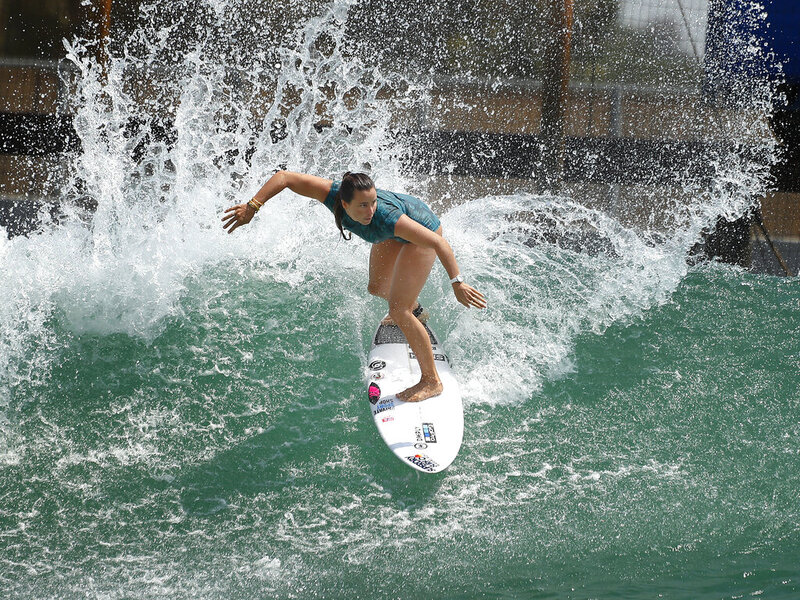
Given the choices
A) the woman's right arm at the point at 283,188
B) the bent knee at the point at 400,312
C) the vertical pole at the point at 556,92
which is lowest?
the bent knee at the point at 400,312

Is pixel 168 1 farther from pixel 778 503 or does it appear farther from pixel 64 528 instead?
pixel 778 503

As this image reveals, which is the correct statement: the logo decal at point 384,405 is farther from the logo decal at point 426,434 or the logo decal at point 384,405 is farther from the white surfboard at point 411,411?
the logo decal at point 426,434

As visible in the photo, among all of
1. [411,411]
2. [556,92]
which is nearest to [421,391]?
[411,411]

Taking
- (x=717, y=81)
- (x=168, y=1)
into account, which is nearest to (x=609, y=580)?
(x=717, y=81)

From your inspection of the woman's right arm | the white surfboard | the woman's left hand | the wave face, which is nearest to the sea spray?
the wave face

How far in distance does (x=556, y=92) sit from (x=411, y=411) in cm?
607

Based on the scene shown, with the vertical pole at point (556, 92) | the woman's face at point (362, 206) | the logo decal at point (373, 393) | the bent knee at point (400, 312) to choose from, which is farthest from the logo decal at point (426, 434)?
the vertical pole at point (556, 92)

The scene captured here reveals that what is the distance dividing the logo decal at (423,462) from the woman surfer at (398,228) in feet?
1.48

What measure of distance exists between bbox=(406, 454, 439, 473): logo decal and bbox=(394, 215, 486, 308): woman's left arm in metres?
0.82

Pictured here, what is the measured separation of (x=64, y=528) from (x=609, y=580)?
8.60 feet

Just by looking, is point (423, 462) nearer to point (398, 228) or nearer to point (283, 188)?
point (398, 228)

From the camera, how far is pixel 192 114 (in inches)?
263

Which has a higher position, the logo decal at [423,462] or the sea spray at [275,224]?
the sea spray at [275,224]

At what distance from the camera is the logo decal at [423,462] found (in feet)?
13.2
